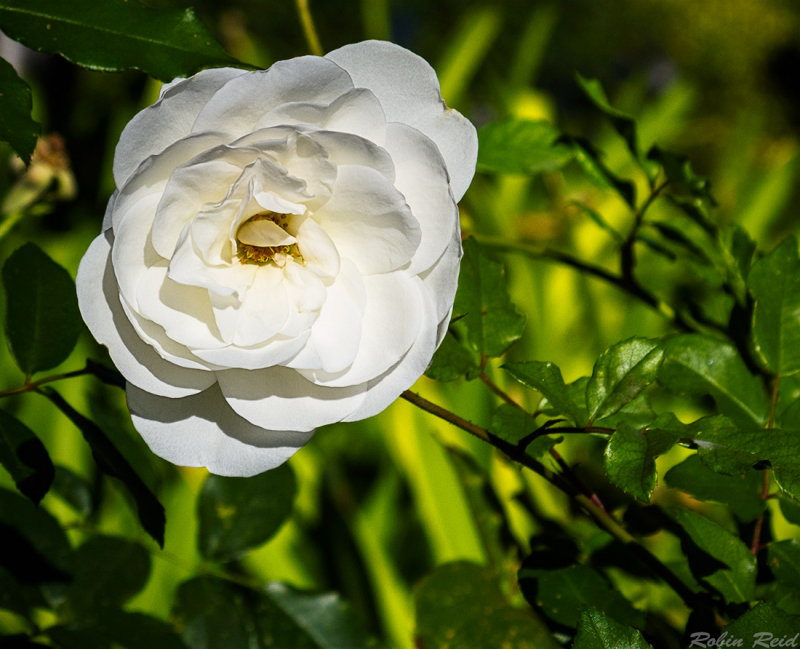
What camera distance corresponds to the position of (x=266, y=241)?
362 mm

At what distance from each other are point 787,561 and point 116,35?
423 millimetres

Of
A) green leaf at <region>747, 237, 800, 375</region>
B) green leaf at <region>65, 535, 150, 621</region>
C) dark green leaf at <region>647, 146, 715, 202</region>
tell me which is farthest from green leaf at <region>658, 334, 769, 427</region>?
green leaf at <region>65, 535, 150, 621</region>

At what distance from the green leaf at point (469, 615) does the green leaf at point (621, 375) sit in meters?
0.17

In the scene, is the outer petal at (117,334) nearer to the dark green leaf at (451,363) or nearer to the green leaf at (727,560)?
the dark green leaf at (451,363)

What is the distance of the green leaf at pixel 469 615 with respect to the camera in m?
0.45

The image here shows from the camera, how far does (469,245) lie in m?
0.40

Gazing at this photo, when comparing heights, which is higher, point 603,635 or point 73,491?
point 603,635

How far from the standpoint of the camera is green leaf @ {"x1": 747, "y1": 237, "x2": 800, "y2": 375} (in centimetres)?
42

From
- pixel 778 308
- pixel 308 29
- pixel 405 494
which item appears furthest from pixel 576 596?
pixel 405 494

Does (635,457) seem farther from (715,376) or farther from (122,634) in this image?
(122,634)

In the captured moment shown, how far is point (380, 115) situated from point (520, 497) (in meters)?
0.37

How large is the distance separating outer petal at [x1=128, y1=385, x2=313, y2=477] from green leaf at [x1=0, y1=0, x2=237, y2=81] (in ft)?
0.51

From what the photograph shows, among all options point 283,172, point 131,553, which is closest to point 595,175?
point 283,172

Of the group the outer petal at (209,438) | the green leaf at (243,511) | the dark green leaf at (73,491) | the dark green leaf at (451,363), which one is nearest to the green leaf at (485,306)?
the dark green leaf at (451,363)
